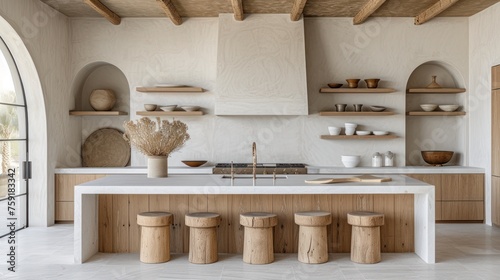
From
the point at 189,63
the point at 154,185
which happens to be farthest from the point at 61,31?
the point at 154,185

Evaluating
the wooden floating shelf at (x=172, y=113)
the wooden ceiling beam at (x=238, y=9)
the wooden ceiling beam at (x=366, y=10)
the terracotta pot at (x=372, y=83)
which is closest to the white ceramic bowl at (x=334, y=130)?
the terracotta pot at (x=372, y=83)

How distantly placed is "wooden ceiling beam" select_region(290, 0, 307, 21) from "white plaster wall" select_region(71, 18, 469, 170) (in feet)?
1.52

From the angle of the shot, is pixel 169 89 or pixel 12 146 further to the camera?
pixel 169 89

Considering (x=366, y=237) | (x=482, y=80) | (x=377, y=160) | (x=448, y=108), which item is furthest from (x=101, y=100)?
(x=482, y=80)

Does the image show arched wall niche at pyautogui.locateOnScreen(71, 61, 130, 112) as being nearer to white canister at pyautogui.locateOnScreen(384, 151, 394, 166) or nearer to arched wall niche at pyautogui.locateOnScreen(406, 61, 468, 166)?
white canister at pyautogui.locateOnScreen(384, 151, 394, 166)

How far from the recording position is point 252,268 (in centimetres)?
421

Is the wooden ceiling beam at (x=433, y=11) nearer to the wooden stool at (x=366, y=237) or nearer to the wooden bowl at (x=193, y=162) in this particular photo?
the wooden stool at (x=366, y=237)

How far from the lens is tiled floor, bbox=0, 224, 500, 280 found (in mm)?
4027

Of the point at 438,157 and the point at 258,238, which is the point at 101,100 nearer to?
the point at 258,238

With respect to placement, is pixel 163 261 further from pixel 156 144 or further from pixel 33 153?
pixel 33 153

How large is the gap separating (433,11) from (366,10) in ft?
2.74

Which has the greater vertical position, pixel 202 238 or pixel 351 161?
pixel 351 161

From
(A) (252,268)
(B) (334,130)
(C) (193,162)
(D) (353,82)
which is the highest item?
(D) (353,82)

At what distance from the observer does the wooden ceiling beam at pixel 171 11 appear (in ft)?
19.5
